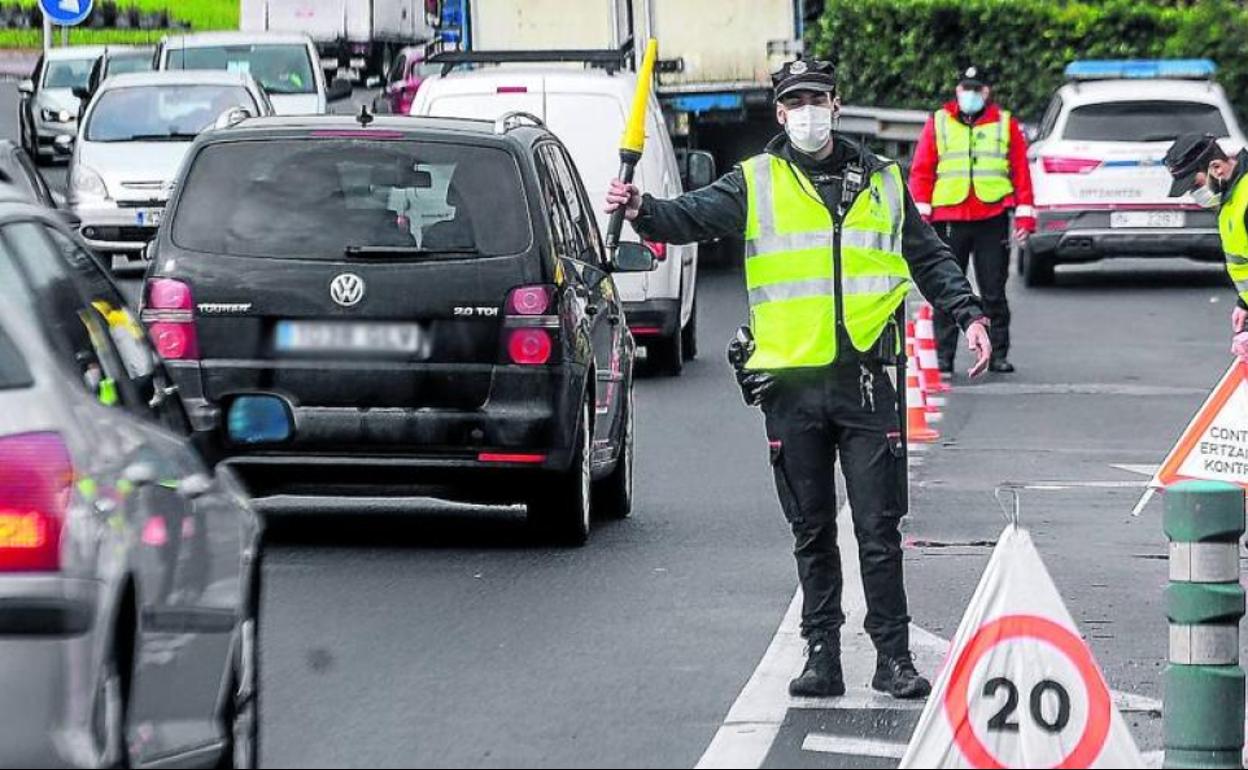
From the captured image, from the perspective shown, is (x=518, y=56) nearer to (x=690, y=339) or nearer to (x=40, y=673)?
(x=690, y=339)

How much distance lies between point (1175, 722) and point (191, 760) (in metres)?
2.30

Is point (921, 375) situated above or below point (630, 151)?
below

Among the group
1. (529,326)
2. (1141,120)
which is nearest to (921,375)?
(529,326)

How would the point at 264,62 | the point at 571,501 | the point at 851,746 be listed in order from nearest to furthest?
the point at 851,746, the point at 571,501, the point at 264,62

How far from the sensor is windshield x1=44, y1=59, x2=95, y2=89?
45562 millimetres

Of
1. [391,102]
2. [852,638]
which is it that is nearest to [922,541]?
[852,638]

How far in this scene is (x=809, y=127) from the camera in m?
9.10

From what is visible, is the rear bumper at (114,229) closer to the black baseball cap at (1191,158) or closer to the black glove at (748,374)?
the black baseball cap at (1191,158)

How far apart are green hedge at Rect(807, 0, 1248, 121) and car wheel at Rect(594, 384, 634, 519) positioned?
27957mm

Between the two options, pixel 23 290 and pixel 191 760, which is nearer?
pixel 23 290

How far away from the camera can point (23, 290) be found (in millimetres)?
6117

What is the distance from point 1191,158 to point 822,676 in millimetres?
4916

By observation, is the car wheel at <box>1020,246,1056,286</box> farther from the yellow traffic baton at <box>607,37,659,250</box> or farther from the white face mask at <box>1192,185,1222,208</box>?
the yellow traffic baton at <box>607,37,659,250</box>

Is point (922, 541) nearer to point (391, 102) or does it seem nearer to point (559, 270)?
point (559, 270)
